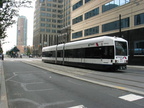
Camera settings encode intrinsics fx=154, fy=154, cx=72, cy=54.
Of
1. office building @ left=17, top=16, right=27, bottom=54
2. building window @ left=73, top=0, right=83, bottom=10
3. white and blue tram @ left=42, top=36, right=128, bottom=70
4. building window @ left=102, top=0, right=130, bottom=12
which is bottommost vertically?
white and blue tram @ left=42, top=36, right=128, bottom=70

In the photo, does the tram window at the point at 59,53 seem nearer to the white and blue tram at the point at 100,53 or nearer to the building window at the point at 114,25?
the white and blue tram at the point at 100,53

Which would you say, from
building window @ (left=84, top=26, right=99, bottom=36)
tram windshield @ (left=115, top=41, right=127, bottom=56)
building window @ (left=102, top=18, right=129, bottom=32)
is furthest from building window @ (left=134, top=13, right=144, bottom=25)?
tram windshield @ (left=115, top=41, right=127, bottom=56)

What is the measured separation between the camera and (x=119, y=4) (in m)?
30.3

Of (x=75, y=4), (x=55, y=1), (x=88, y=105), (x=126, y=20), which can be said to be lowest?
(x=88, y=105)

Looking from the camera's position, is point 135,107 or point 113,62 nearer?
point 135,107

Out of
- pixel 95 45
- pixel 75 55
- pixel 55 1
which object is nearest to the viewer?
pixel 95 45

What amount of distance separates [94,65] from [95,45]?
2124 millimetres

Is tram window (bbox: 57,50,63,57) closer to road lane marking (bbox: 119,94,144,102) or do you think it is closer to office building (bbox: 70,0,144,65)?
office building (bbox: 70,0,144,65)

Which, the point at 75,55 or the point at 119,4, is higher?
the point at 119,4

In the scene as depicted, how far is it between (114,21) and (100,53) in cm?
1801

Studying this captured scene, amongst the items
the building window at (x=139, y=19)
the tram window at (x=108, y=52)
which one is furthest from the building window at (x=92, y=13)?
the tram window at (x=108, y=52)

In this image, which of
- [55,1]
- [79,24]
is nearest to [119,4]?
[79,24]

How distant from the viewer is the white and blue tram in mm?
14547

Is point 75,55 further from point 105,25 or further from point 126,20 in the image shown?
point 105,25
